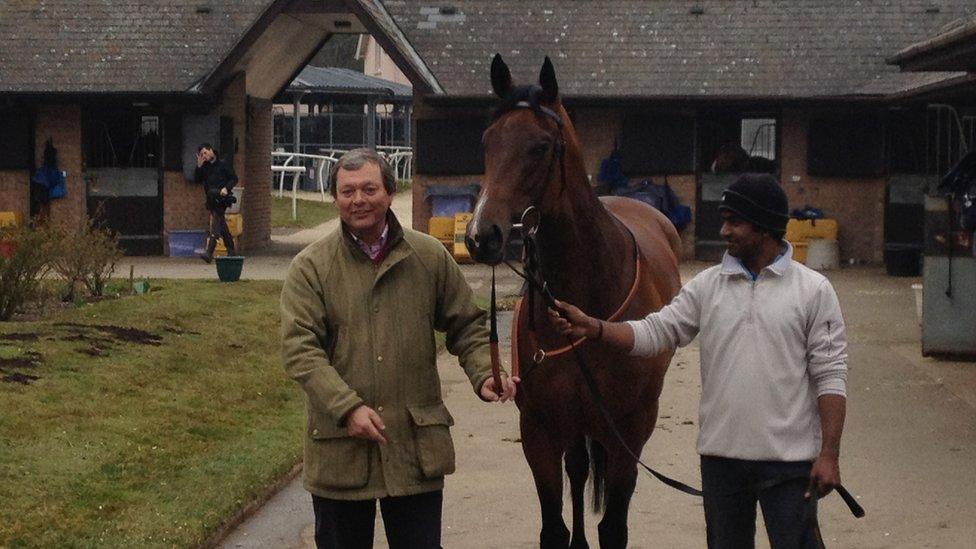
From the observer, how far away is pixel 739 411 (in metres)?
5.32

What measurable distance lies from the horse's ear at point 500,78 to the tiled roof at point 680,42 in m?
19.9

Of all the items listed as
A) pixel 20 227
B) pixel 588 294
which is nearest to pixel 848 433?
pixel 588 294

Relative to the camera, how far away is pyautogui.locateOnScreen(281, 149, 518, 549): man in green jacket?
5.26m

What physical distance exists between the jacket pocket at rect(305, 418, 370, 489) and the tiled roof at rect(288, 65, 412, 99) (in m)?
36.2

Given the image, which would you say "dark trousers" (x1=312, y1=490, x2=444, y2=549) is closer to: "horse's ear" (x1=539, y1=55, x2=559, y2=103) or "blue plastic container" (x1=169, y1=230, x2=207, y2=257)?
"horse's ear" (x1=539, y1=55, x2=559, y2=103)

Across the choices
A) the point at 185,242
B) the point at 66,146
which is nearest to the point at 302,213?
the point at 185,242

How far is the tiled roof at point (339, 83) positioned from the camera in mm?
44250

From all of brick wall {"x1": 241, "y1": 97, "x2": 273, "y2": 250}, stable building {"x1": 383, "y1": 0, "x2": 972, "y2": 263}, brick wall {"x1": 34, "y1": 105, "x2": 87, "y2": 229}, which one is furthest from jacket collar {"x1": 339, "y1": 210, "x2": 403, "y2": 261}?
brick wall {"x1": 241, "y1": 97, "x2": 273, "y2": 250}

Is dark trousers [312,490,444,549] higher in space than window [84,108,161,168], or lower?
lower

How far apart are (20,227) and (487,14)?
1386cm

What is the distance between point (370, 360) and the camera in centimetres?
530

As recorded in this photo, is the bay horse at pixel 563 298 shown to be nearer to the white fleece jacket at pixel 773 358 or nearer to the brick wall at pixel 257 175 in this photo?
the white fleece jacket at pixel 773 358

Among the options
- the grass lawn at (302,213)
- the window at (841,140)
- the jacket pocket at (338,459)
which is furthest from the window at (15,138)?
the jacket pocket at (338,459)

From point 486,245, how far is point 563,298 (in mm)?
1008
